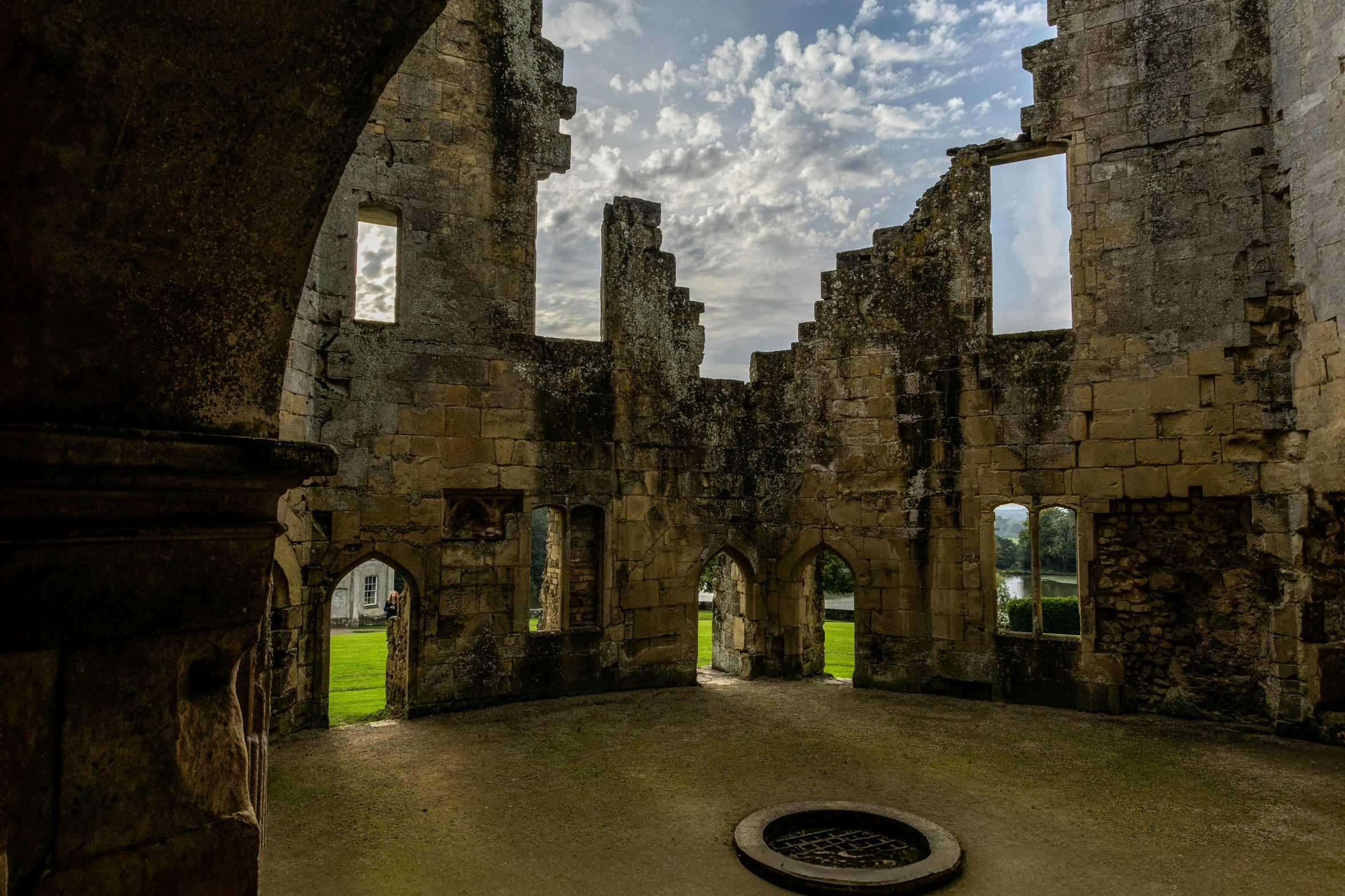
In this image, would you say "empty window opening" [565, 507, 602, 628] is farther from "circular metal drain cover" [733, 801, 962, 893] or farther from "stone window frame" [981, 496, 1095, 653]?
"stone window frame" [981, 496, 1095, 653]

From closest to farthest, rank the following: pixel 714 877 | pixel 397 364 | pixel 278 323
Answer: pixel 278 323
pixel 714 877
pixel 397 364

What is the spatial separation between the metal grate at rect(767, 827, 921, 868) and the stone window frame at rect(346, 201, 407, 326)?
6.50 metres

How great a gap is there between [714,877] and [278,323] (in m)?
4.27

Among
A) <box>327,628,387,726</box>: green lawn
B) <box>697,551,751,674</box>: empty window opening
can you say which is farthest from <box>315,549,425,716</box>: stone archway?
<box>697,551,751,674</box>: empty window opening

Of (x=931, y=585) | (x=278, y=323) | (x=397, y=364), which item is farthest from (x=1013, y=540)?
(x=278, y=323)

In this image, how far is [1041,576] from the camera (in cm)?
1961

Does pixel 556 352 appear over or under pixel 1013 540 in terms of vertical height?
over

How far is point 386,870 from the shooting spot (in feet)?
16.2

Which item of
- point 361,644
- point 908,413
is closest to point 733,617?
point 908,413

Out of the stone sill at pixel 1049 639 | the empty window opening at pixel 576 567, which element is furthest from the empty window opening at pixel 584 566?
the stone sill at pixel 1049 639

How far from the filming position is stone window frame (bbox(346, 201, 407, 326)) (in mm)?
8578

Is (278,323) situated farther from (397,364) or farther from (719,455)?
(719,455)

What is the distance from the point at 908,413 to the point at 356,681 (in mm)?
9120

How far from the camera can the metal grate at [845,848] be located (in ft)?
17.0
